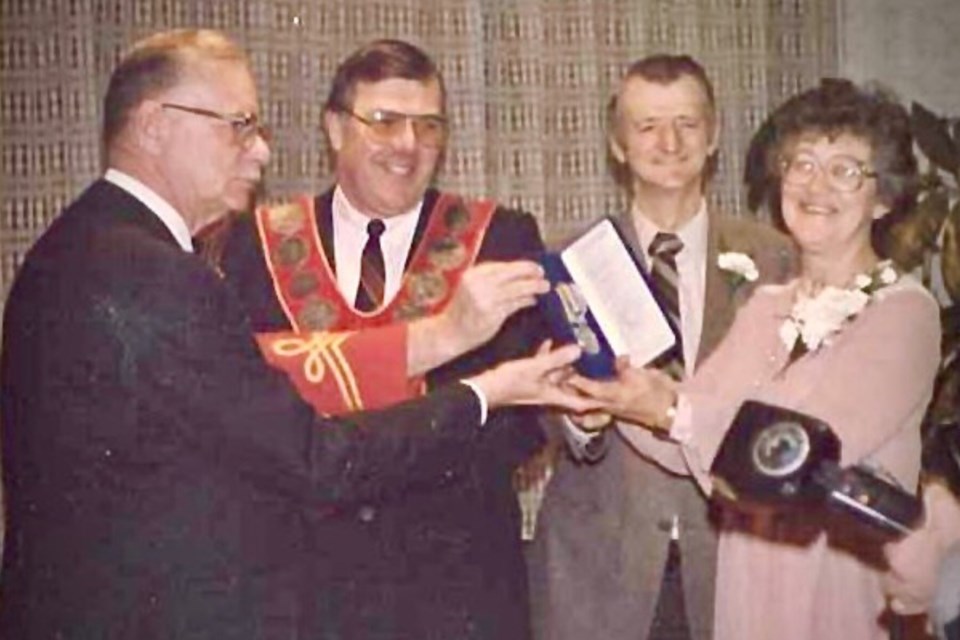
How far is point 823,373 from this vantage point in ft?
7.47

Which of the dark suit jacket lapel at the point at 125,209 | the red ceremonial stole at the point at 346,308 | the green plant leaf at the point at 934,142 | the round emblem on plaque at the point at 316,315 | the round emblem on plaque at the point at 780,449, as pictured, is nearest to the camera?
the round emblem on plaque at the point at 780,449

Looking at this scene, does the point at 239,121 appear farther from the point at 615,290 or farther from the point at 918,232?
the point at 918,232

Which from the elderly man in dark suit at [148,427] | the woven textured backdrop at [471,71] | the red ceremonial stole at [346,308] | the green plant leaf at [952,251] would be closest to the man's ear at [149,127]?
the elderly man in dark suit at [148,427]

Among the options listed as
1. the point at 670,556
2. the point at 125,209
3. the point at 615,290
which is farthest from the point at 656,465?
the point at 125,209

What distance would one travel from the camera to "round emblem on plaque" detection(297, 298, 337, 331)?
2510 mm

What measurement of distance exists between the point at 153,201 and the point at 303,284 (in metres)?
0.53

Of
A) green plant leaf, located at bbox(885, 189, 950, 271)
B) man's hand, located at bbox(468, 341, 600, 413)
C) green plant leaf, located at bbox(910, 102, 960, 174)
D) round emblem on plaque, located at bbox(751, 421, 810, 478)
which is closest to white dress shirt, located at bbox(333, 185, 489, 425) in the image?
man's hand, located at bbox(468, 341, 600, 413)

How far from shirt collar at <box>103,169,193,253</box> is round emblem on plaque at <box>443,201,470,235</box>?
24.5 inches

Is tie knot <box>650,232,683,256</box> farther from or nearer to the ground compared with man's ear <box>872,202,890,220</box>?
nearer to the ground

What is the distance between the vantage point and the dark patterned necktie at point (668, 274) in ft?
8.73

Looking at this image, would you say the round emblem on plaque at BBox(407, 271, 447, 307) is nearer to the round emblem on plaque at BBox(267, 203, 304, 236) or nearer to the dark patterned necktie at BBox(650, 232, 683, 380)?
the round emblem on plaque at BBox(267, 203, 304, 236)

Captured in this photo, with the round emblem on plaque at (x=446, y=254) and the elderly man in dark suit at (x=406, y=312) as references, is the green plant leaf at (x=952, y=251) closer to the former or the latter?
the elderly man in dark suit at (x=406, y=312)

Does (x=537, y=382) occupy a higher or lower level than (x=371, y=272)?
lower

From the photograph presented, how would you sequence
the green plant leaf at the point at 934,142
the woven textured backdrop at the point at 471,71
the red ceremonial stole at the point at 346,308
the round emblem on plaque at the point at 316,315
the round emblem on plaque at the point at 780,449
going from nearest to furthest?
the round emblem on plaque at the point at 780,449 < the red ceremonial stole at the point at 346,308 < the round emblem on plaque at the point at 316,315 < the woven textured backdrop at the point at 471,71 < the green plant leaf at the point at 934,142
